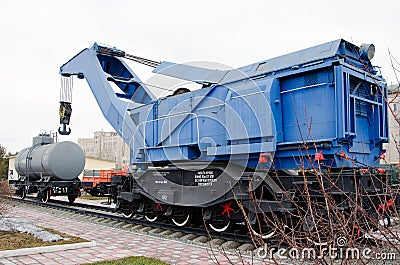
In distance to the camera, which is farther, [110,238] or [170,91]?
[170,91]

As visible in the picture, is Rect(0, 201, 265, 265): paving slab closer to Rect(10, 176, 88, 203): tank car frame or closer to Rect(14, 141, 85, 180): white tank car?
Rect(10, 176, 88, 203): tank car frame

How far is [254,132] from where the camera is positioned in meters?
7.86

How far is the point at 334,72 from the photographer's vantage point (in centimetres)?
694

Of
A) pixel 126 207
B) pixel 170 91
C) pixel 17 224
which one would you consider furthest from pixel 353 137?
pixel 17 224

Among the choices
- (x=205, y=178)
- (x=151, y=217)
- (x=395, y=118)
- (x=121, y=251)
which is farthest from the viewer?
(x=151, y=217)

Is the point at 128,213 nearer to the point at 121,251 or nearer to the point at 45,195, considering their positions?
the point at 121,251

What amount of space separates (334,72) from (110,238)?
245 inches

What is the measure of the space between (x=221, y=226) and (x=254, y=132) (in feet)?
9.06

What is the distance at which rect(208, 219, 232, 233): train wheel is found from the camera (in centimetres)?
898

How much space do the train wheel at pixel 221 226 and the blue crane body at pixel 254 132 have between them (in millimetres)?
26

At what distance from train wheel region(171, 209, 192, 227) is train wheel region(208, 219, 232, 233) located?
84 centimetres

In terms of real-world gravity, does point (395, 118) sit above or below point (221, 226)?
above

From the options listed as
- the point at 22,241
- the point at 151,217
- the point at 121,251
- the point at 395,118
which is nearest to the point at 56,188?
the point at 151,217

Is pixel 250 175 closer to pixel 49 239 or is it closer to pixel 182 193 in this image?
pixel 182 193
